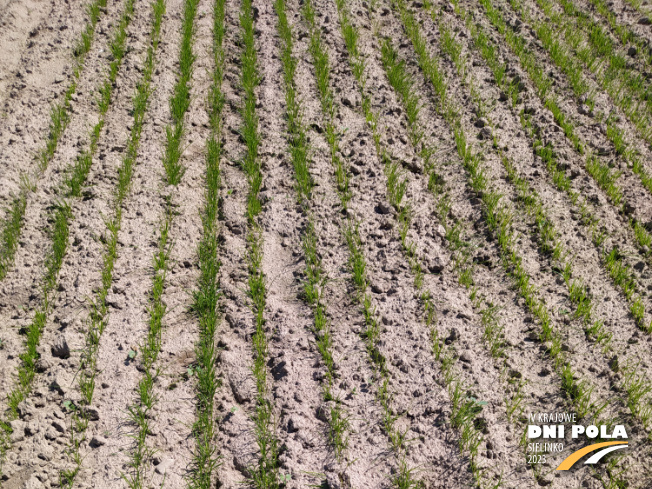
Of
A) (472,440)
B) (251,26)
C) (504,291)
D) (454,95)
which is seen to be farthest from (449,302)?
(251,26)

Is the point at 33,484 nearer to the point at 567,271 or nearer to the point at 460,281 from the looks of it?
the point at 460,281

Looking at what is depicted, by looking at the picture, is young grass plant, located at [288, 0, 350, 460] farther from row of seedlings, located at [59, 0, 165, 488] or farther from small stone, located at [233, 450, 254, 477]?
row of seedlings, located at [59, 0, 165, 488]

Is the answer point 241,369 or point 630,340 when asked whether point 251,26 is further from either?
point 630,340

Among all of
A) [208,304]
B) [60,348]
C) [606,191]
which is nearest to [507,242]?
[606,191]

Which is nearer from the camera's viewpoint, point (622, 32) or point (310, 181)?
point (310, 181)

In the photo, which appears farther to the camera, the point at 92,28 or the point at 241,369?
the point at 92,28

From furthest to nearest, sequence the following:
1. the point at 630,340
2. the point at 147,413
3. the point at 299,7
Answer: the point at 299,7 < the point at 630,340 < the point at 147,413
